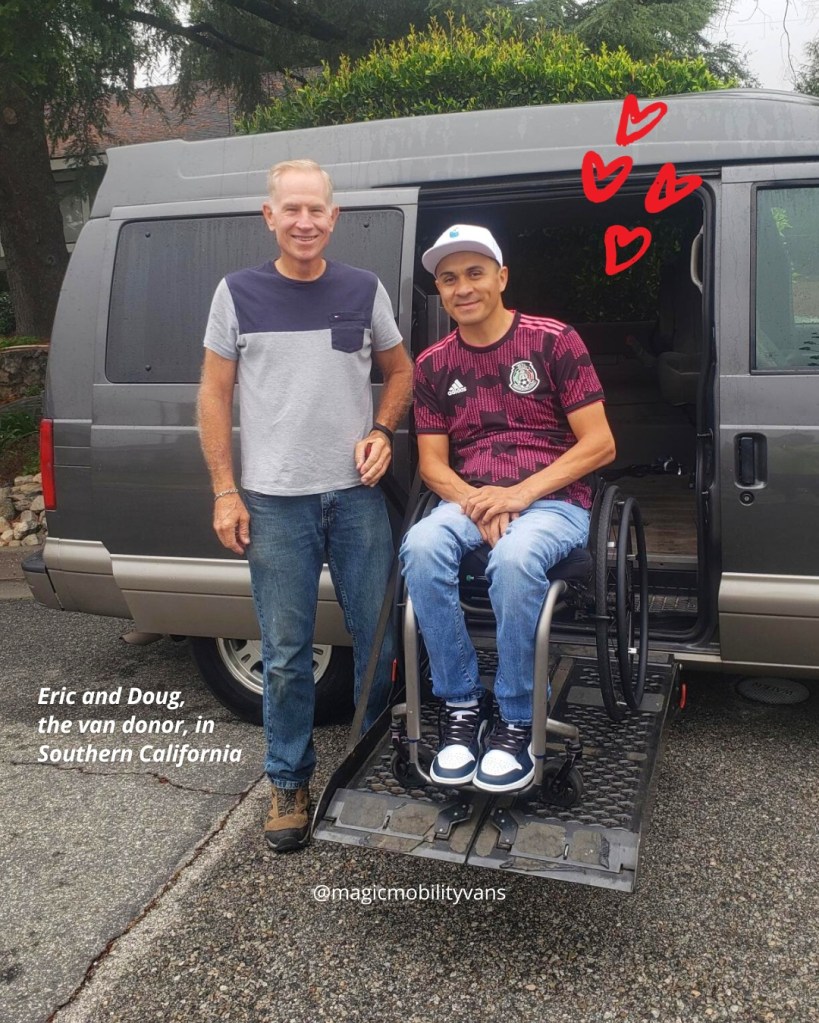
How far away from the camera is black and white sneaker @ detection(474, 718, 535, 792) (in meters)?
2.31

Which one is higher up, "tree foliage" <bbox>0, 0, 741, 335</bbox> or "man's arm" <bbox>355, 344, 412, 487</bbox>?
"tree foliage" <bbox>0, 0, 741, 335</bbox>

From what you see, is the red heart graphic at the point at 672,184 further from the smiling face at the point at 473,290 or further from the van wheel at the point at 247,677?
the van wheel at the point at 247,677

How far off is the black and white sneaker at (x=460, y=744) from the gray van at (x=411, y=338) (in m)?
0.80

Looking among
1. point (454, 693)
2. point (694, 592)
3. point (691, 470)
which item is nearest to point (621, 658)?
point (454, 693)

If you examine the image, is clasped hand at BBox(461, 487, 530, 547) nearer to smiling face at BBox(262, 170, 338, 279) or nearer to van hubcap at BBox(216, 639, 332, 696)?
smiling face at BBox(262, 170, 338, 279)

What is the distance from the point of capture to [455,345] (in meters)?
2.80

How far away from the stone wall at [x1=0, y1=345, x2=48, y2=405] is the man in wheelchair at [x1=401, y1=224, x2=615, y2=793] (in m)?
6.41

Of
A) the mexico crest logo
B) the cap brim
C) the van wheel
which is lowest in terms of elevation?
the van wheel

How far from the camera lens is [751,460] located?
291cm

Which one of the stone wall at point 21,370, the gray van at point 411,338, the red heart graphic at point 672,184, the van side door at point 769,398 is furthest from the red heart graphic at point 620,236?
the stone wall at point 21,370

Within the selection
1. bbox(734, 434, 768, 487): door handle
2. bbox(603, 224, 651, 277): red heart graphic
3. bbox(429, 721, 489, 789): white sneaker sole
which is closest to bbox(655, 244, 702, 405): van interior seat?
bbox(603, 224, 651, 277): red heart graphic

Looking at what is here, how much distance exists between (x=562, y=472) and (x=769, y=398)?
0.79m

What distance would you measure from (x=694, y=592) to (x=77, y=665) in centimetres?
289

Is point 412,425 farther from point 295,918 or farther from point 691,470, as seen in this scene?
point 691,470
